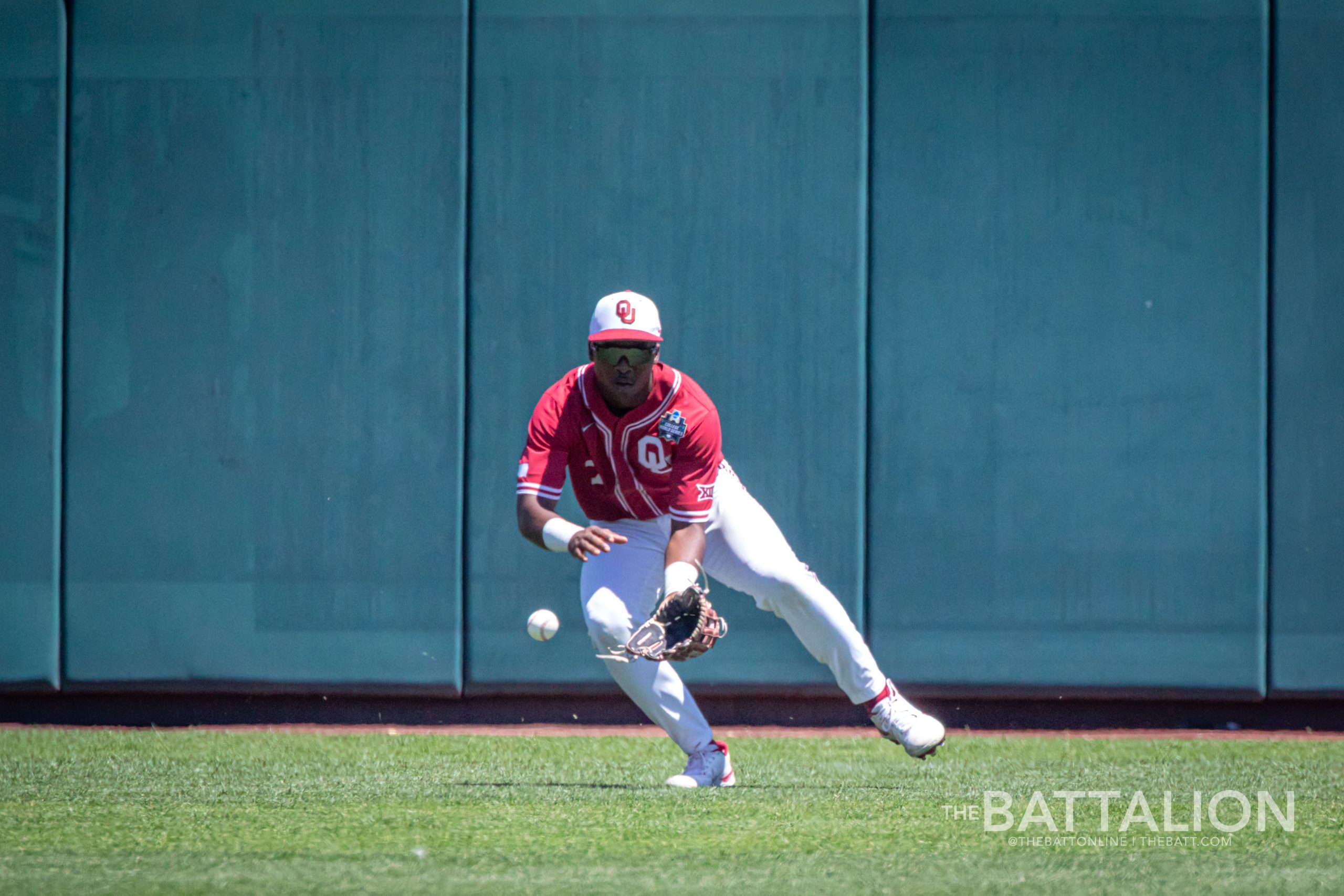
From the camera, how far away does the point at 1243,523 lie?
7297 millimetres

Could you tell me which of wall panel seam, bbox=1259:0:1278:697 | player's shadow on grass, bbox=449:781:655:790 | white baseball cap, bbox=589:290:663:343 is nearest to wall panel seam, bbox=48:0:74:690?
player's shadow on grass, bbox=449:781:655:790

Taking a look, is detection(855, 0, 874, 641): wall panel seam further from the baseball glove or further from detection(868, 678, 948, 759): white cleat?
the baseball glove

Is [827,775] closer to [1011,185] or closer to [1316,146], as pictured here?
[1011,185]

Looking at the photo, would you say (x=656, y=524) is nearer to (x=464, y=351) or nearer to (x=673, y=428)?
(x=673, y=428)

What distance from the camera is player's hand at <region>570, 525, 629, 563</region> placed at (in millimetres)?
4703

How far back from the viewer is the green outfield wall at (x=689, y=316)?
288 inches

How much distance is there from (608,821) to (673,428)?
4.77ft

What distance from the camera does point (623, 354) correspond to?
16.4 feet

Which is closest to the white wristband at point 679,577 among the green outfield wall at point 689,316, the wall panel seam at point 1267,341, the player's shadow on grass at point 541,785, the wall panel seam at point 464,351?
the player's shadow on grass at point 541,785

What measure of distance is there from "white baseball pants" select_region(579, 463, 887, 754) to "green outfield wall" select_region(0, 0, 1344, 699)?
82.2 inches

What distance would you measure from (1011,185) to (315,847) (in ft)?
16.8

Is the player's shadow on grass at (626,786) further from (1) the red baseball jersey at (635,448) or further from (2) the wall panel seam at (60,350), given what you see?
(2) the wall panel seam at (60,350)

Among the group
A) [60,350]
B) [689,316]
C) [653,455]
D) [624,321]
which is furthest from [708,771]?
[60,350]

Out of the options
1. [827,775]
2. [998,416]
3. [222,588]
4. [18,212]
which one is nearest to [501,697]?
[222,588]
